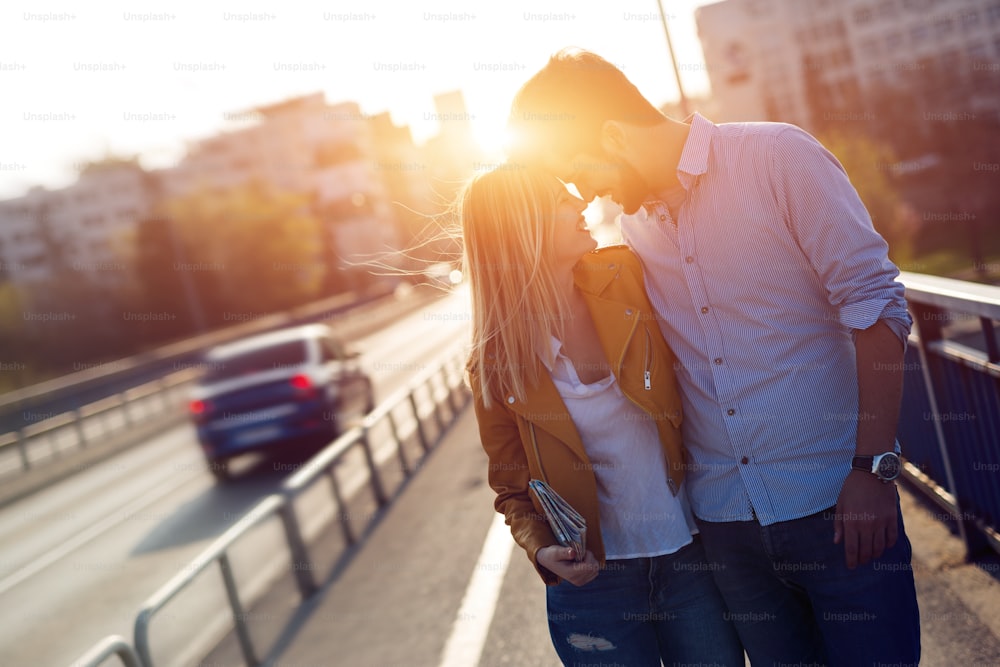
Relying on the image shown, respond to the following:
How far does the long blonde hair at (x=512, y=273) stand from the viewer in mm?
2357

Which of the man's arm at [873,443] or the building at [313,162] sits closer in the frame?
the man's arm at [873,443]

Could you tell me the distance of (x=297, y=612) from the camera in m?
6.21

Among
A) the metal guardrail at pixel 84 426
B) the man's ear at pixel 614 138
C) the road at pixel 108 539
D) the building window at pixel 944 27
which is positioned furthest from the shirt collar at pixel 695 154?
the building window at pixel 944 27

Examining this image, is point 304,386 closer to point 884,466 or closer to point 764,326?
point 764,326

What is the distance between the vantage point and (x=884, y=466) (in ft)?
6.91

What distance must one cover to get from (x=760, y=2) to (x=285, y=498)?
112508 millimetres

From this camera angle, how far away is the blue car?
12.8 meters

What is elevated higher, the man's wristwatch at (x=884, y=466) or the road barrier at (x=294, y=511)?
the man's wristwatch at (x=884, y=466)

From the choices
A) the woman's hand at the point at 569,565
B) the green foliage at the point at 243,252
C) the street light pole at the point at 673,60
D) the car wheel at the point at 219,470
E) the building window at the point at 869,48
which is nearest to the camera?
the woman's hand at the point at 569,565

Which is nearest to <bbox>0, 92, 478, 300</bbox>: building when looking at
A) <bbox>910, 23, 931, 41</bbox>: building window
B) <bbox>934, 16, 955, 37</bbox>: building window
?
<bbox>910, 23, 931, 41</bbox>: building window

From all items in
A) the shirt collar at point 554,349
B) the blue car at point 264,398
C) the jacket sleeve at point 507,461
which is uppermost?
the shirt collar at point 554,349

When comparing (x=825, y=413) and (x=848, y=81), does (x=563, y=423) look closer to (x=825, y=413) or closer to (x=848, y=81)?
(x=825, y=413)

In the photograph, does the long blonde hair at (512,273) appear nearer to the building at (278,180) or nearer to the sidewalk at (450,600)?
the sidewalk at (450,600)

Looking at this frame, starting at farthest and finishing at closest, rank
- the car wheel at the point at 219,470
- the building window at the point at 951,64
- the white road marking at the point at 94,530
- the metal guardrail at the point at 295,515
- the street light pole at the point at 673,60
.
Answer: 1. the building window at the point at 951,64
2. the street light pole at the point at 673,60
3. the car wheel at the point at 219,470
4. the white road marking at the point at 94,530
5. the metal guardrail at the point at 295,515
